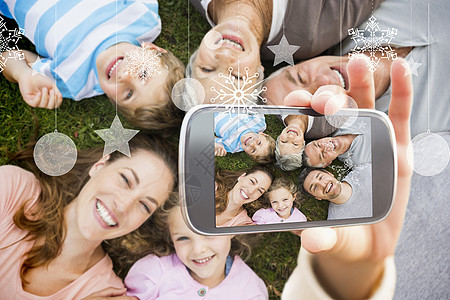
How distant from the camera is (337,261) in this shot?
713mm

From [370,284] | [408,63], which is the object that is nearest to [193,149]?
[370,284]

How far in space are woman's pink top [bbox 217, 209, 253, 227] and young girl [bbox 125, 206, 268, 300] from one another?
0.16m

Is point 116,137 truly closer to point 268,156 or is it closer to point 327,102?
point 268,156

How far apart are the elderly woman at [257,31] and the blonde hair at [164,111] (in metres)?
0.04

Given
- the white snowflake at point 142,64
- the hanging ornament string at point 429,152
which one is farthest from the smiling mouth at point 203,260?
the hanging ornament string at point 429,152

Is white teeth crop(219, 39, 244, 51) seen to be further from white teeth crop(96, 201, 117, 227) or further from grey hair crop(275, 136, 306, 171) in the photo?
white teeth crop(96, 201, 117, 227)

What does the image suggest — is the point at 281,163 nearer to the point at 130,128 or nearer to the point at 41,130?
the point at 130,128

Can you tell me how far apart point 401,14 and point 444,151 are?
1.23 feet

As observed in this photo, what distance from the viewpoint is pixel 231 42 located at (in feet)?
2.44

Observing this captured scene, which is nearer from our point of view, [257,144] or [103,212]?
[257,144]

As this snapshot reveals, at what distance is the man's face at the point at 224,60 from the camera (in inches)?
29.2

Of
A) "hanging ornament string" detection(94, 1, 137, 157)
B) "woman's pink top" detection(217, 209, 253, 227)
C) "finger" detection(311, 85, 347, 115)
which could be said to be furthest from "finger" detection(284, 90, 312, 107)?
"hanging ornament string" detection(94, 1, 137, 157)
